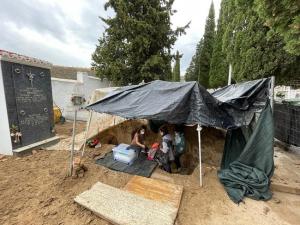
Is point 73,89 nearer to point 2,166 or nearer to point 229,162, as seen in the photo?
point 2,166

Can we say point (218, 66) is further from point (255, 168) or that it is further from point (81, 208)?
point (81, 208)

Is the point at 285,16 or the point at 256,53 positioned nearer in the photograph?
the point at 285,16

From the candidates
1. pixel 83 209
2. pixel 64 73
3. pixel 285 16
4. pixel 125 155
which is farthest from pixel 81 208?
pixel 64 73

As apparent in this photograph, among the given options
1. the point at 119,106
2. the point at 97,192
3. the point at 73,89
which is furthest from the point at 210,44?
the point at 97,192

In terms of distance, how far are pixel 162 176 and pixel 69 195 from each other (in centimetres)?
191

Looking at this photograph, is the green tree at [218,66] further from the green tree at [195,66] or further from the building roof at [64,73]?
the building roof at [64,73]

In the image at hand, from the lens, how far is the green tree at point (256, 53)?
22.7 feet

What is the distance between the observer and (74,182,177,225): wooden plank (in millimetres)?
2756

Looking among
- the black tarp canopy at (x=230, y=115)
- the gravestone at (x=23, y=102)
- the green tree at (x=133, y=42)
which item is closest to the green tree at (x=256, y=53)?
the black tarp canopy at (x=230, y=115)

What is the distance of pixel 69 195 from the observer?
3455mm

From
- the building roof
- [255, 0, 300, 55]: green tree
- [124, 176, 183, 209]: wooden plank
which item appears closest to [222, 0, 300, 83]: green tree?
[255, 0, 300, 55]: green tree

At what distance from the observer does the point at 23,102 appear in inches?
228

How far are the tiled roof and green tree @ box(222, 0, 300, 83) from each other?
672 centimetres

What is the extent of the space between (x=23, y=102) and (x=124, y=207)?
188 inches
